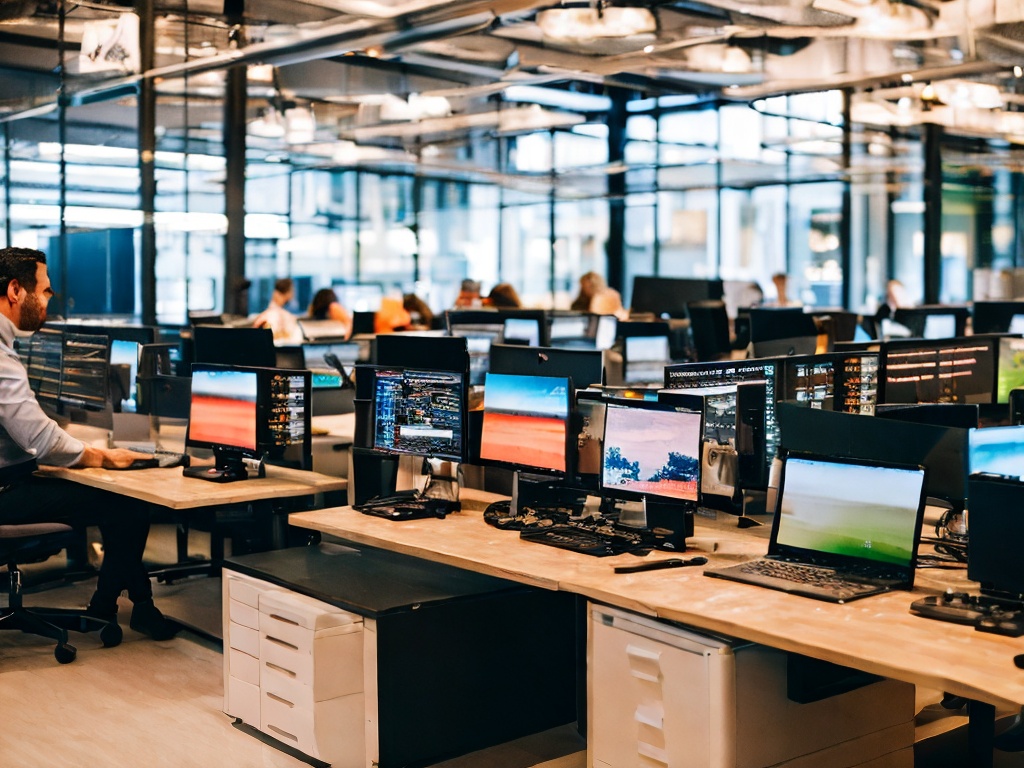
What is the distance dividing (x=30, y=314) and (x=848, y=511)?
150 inches

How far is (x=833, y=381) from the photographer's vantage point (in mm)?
4590

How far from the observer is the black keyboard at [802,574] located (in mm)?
3207

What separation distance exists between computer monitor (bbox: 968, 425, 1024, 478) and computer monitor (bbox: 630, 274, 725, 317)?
833cm

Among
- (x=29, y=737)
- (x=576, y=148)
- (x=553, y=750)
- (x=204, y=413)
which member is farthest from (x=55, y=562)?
(x=576, y=148)

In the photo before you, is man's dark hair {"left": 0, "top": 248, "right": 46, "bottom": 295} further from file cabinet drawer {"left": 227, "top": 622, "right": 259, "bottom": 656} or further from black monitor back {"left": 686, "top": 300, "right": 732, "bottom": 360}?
black monitor back {"left": 686, "top": 300, "right": 732, "bottom": 360}

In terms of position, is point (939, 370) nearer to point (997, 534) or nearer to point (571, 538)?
point (571, 538)

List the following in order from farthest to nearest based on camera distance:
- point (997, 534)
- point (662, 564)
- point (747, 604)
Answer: point (662, 564)
point (747, 604)
point (997, 534)

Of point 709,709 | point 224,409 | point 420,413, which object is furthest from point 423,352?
point 709,709

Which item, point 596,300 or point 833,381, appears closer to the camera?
point 833,381

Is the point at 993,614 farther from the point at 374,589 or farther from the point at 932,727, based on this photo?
the point at 374,589

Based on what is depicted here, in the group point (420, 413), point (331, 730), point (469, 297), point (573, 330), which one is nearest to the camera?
point (331, 730)

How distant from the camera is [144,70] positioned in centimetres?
1082

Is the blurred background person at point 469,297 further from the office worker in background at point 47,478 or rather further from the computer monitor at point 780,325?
the office worker in background at point 47,478

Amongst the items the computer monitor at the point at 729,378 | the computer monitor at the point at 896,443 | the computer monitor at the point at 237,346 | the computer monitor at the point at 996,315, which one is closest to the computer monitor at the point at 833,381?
the computer monitor at the point at 729,378
